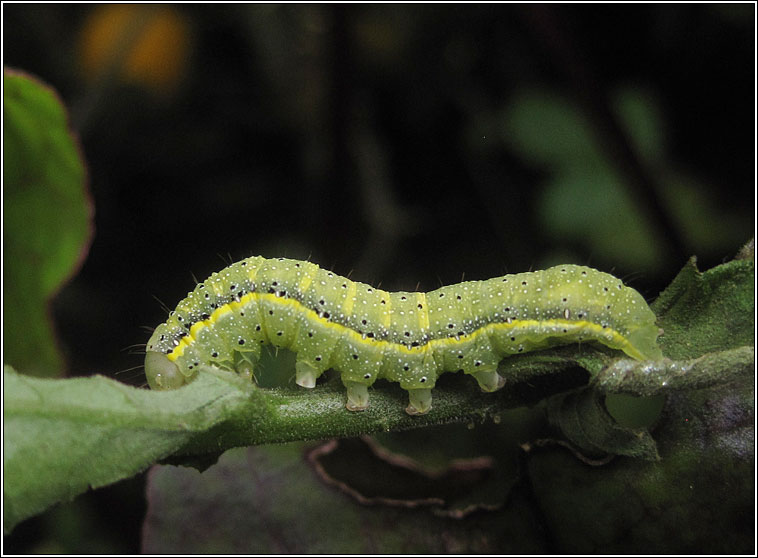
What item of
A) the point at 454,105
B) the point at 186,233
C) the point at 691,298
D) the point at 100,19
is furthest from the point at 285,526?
the point at 100,19

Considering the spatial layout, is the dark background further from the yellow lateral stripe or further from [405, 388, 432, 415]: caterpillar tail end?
[405, 388, 432, 415]: caterpillar tail end

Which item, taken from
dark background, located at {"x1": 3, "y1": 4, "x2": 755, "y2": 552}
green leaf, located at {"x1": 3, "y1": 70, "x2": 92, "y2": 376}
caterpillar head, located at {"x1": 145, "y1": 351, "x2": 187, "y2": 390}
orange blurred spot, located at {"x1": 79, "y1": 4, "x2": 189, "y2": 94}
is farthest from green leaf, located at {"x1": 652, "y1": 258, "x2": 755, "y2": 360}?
orange blurred spot, located at {"x1": 79, "y1": 4, "x2": 189, "y2": 94}

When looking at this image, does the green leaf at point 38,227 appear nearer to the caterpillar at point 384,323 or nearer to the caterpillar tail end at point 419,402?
the caterpillar at point 384,323

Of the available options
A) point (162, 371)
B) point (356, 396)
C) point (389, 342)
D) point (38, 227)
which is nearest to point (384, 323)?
point (389, 342)

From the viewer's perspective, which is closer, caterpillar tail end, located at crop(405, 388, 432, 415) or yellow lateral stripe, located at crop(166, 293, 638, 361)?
caterpillar tail end, located at crop(405, 388, 432, 415)

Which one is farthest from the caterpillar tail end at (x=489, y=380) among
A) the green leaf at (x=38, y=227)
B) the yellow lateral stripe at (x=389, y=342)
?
the green leaf at (x=38, y=227)

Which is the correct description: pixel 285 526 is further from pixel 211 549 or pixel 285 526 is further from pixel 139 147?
pixel 139 147

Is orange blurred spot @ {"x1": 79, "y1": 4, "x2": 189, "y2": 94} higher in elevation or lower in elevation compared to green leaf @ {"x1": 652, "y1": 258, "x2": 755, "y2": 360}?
higher
